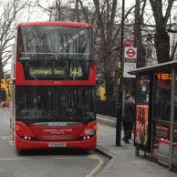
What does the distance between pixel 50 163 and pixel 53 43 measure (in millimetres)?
3539

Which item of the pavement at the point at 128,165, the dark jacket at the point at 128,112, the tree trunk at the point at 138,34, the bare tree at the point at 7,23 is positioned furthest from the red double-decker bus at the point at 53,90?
the bare tree at the point at 7,23

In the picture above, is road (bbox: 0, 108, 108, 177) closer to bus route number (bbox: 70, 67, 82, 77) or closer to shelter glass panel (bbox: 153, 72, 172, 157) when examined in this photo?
shelter glass panel (bbox: 153, 72, 172, 157)

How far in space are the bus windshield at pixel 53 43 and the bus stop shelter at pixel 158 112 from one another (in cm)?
197

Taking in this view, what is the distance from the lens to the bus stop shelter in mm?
10250

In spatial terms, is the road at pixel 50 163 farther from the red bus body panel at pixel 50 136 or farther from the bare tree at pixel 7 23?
the bare tree at pixel 7 23

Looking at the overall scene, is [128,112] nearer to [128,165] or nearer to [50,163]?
[50,163]

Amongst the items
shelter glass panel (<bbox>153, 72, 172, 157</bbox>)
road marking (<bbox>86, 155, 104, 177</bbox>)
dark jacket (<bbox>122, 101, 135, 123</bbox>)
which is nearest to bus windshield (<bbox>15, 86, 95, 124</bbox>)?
road marking (<bbox>86, 155, 104, 177</bbox>)

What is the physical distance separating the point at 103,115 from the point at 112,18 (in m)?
5.83

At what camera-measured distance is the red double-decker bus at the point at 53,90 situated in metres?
13.0

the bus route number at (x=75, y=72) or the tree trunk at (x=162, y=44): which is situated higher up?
the tree trunk at (x=162, y=44)

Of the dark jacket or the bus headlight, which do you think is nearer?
the bus headlight

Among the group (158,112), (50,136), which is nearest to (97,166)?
(158,112)

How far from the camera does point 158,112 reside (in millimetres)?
11297

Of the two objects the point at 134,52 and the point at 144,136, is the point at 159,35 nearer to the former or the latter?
the point at 134,52
